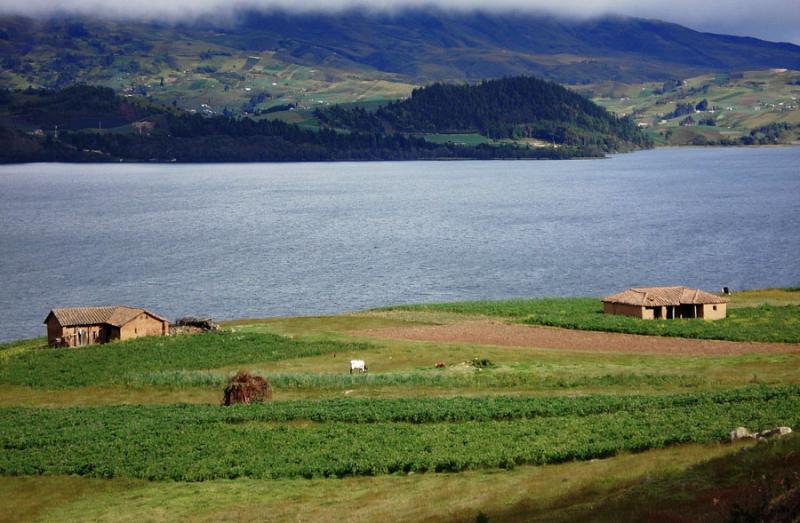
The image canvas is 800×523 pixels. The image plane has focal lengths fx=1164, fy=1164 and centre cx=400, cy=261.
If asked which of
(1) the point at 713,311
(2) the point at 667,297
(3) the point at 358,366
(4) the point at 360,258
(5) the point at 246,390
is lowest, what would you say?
(4) the point at 360,258

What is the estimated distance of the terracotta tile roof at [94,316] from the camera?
3000 inches

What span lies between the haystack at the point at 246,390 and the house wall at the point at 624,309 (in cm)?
3365

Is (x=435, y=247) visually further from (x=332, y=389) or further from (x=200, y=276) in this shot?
(x=332, y=389)

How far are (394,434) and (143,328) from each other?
36.3 m

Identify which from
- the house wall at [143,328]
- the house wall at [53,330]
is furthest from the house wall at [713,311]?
the house wall at [53,330]

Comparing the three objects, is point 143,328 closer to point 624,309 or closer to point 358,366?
point 358,366

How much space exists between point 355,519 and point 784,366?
30883 millimetres

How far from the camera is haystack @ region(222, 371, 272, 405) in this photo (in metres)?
55.2

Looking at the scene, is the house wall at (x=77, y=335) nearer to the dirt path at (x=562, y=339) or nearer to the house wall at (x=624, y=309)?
the dirt path at (x=562, y=339)

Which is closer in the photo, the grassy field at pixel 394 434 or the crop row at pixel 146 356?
the grassy field at pixel 394 434

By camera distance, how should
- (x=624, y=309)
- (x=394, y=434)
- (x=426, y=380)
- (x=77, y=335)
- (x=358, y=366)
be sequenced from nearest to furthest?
(x=394, y=434), (x=426, y=380), (x=358, y=366), (x=77, y=335), (x=624, y=309)

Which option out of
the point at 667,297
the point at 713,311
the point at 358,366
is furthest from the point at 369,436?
the point at 713,311

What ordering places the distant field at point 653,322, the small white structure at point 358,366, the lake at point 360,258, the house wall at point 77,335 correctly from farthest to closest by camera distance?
the lake at point 360,258
the house wall at point 77,335
the distant field at point 653,322
the small white structure at point 358,366

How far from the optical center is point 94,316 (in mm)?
77312
